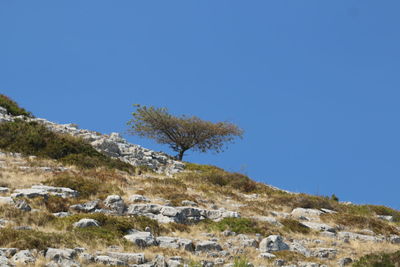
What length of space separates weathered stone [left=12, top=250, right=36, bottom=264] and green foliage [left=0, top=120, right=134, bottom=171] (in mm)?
14978

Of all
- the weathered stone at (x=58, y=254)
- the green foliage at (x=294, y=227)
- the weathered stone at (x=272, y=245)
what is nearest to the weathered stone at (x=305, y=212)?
the green foliage at (x=294, y=227)

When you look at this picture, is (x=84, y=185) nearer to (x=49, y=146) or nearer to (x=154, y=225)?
(x=154, y=225)

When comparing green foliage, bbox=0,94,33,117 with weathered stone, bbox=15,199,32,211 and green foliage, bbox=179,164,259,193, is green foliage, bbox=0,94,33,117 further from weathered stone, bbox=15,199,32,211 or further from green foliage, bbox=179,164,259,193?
weathered stone, bbox=15,199,32,211

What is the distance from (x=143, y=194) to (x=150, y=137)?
101 ft

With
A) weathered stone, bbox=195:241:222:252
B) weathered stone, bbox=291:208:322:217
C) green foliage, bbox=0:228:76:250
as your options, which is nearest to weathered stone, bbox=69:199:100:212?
green foliage, bbox=0:228:76:250

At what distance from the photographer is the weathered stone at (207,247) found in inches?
500

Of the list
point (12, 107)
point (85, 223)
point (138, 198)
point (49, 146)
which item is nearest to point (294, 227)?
point (138, 198)

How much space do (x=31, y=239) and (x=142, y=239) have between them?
2801 mm

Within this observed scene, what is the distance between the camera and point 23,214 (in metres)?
13.7

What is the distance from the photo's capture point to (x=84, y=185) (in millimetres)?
18938

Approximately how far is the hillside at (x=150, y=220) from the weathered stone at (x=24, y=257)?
0.03m

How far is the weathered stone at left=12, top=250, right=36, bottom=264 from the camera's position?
9661 millimetres

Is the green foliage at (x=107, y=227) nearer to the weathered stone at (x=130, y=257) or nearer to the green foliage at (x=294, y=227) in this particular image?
the weathered stone at (x=130, y=257)

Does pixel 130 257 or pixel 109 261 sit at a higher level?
pixel 130 257
